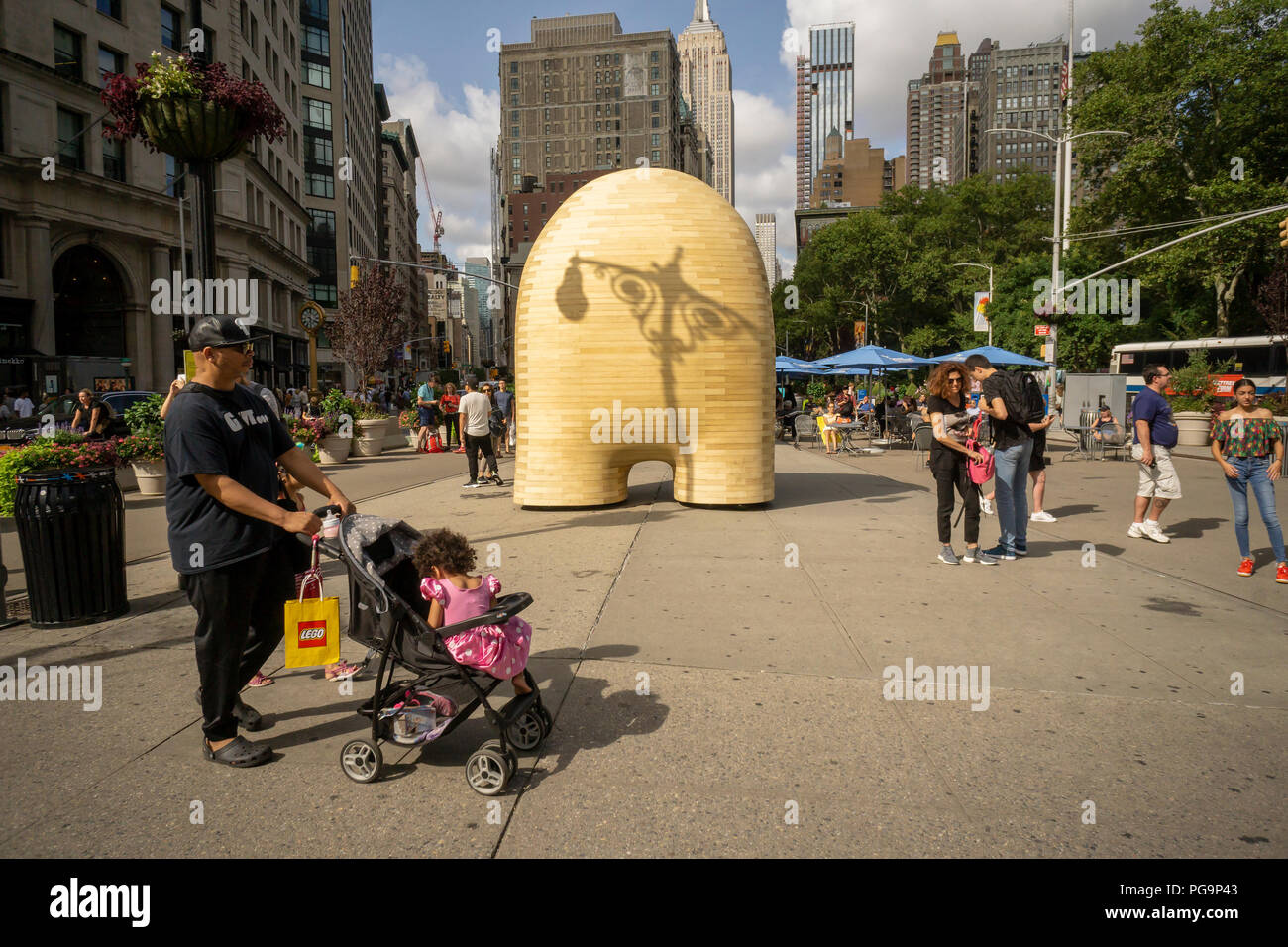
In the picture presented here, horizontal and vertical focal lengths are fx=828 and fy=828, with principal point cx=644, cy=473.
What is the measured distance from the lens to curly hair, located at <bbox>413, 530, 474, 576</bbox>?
143 inches

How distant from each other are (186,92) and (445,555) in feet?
17.6

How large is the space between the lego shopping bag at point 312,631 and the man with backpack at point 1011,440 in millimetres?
6171

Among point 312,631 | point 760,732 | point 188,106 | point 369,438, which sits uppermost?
point 188,106

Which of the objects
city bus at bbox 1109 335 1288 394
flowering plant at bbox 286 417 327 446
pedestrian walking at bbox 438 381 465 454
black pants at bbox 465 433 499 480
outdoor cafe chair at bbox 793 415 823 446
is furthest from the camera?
city bus at bbox 1109 335 1288 394

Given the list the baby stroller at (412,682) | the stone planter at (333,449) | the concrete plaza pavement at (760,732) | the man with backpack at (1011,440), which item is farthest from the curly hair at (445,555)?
the stone planter at (333,449)

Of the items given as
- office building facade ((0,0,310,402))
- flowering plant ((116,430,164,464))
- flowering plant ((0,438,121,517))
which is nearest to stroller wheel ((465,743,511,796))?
flowering plant ((0,438,121,517))

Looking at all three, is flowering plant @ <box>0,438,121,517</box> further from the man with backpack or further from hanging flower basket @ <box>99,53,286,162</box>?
the man with backpack

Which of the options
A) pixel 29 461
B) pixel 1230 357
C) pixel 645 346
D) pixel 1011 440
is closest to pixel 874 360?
pixel 645 346

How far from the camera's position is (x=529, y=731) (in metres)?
3.81

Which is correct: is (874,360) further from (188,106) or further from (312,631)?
(312,631)

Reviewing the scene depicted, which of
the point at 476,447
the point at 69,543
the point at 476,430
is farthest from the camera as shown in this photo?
the point at 476,447

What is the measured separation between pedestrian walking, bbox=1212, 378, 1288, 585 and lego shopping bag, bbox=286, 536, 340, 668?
7.44m

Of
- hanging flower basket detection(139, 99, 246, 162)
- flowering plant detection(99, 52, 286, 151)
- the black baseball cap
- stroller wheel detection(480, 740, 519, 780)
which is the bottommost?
stroller wheel detection(480, 740, 519, 780)

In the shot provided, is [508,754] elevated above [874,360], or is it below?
below
